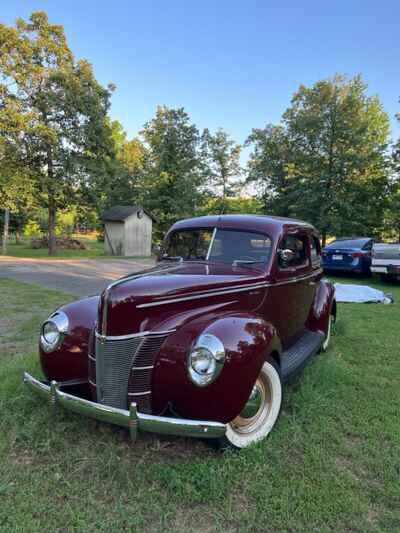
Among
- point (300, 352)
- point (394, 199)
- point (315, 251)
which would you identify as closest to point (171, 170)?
point (394, 199)

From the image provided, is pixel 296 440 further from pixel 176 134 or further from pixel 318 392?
pixel 176 134

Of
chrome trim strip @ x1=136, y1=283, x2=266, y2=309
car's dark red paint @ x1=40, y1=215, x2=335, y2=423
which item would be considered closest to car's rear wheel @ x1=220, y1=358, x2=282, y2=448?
car's dark red paint @ x1=40, y1=215, x2=335, y2=423

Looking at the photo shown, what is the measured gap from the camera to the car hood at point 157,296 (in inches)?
99.0

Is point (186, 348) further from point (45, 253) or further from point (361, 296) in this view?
point (45, 253)

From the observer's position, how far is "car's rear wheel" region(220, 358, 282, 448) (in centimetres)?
263

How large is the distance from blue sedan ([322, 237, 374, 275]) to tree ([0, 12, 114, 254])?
15.8m

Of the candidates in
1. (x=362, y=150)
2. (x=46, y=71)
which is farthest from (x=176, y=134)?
(x=362, y=150)

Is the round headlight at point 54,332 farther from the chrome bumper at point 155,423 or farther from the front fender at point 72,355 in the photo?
the chrome bumper at point 155,423

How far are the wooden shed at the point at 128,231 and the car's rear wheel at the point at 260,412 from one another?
24.0 meters

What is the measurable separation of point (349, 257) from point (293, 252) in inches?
369

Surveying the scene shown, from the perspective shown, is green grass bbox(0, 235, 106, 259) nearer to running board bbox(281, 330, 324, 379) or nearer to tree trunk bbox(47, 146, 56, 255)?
tree trunk bbox(47, 146, 56, 255)

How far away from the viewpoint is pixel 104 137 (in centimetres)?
2253

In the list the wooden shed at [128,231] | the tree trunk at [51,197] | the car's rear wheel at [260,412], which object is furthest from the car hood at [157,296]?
the wooden shed at [128,231]

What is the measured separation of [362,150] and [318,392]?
23303 millimetres
